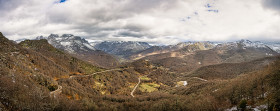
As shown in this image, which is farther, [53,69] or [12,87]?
[53,69]

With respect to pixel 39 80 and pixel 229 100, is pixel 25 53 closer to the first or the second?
pixel 39 80

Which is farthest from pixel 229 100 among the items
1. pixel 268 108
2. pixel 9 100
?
pixel 9 100

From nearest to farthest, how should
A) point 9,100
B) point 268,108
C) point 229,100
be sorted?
point 268,108 → point 9,100 → point 229,100

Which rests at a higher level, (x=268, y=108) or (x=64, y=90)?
(x=268, y=108)

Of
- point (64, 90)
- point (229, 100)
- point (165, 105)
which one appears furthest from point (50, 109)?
point (229, 100)

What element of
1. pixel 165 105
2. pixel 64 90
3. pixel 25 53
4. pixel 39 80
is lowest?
pixel 165 105

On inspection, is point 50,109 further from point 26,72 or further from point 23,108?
point 26,72

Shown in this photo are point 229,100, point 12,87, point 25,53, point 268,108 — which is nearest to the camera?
point 268,108

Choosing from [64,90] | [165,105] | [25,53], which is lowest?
[165,105]

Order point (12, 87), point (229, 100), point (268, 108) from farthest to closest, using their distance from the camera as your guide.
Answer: point (229, 100) → point (12, 87) → point (268, 108)
